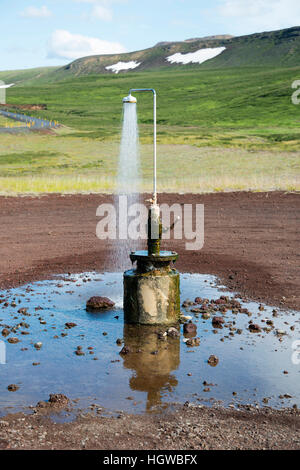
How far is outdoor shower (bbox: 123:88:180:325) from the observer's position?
32.2ft

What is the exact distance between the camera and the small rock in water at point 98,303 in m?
11.0

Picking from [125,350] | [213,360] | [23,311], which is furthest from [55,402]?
[23,311]

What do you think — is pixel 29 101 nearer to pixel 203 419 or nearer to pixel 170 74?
pixel 170 74

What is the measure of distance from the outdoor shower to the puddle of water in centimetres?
26

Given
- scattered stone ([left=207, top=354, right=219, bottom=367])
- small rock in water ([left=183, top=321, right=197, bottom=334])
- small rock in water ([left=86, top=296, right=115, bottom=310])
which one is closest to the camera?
scattered stone ([left=207, top=354, right=219, bottom=367])

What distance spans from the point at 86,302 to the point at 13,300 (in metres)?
1.43

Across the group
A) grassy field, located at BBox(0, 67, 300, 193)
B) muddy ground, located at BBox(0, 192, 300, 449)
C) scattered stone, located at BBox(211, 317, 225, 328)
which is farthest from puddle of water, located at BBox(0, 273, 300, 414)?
grassy field, located at BBox(0, 67, 300, 193)

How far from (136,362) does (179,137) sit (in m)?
66.7

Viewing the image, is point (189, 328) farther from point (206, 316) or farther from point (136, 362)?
point (136, 362)

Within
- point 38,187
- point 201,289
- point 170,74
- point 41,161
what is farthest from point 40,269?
point 170,74

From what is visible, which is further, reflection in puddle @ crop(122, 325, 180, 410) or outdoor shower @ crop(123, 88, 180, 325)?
outdoor shower @ crop(123, 88, 180, 325)

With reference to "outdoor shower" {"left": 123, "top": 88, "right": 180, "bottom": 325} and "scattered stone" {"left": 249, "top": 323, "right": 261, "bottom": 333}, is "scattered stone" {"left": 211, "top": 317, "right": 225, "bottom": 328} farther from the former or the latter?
"outdoor shower" {"left": 123, "top": 88, "right": 180, "bottom": 325}

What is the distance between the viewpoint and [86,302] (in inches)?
444

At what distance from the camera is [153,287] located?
9.82 metres
